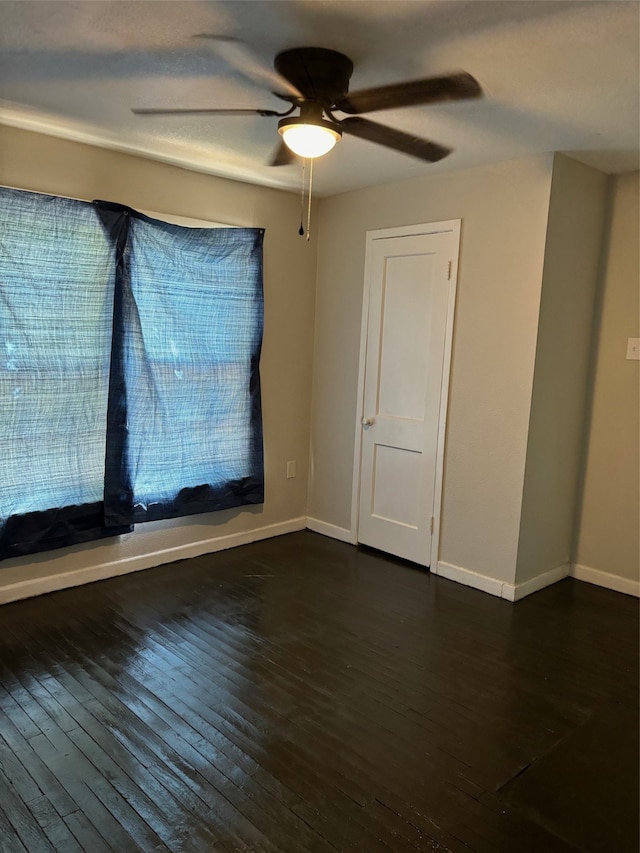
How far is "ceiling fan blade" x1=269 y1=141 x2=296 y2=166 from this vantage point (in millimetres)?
3295

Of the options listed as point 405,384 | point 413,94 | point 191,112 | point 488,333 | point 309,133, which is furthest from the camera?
point 405,384

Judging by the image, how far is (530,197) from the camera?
3.37 meters

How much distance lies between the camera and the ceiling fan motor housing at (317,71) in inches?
85.5

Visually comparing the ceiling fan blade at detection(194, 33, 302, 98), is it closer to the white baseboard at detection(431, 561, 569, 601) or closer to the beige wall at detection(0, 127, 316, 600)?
the beige wall at detection(0, 127, 316, 600)

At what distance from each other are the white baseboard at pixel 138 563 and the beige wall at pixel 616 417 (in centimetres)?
202

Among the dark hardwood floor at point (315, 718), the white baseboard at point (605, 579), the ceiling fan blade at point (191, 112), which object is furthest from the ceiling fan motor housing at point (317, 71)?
the white baseboard at point (605, 579)

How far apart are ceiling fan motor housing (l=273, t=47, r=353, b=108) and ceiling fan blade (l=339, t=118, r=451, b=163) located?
364mm

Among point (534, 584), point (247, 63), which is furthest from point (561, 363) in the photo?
point (247, 63)

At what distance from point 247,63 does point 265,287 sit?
6.71ft

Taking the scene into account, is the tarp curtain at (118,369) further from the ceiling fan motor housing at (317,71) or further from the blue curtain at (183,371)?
the ceiling fan motor housing at (317,71)

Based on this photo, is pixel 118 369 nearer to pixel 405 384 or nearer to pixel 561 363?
pixel 405 384

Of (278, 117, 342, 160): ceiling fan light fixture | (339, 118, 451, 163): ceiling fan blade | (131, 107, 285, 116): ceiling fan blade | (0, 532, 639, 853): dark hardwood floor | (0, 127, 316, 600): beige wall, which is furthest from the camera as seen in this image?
(0, 127, 316, 600): beige wall

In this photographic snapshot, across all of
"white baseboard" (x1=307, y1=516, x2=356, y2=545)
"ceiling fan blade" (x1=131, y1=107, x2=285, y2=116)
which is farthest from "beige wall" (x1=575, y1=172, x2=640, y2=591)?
"ceiling fan blade" (x1=131, y1=107, x2=285, y2=116)

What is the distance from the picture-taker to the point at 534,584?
3707 mm
